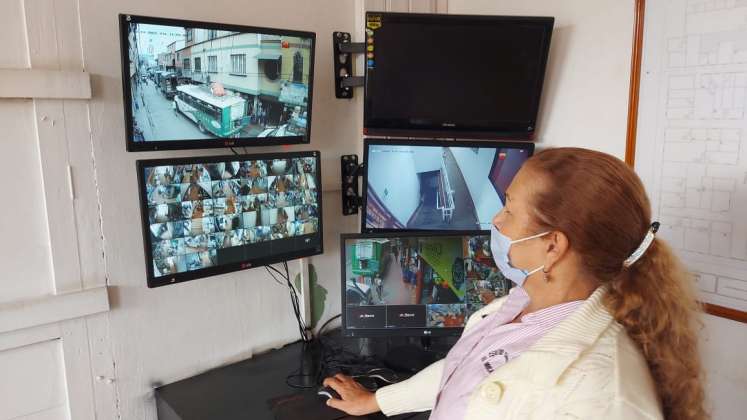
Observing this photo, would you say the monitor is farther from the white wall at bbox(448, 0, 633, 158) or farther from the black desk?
the white wall at bbox(448, 0, 633, 158)

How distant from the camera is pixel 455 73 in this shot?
184 centimetres

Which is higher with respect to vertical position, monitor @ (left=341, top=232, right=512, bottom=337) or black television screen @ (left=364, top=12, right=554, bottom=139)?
black television screen @ (left=364, top=12, right=554, bottom=139)

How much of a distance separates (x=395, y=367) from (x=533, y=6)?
4.54 ft


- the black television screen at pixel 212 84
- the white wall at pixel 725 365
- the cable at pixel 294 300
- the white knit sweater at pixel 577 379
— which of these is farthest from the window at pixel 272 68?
the white wall at pixel 725 365

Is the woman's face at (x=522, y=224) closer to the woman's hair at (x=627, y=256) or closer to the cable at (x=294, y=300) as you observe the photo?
the woman's hair at (x=627, y=256)

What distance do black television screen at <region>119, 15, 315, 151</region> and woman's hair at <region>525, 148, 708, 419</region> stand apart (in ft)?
2.94

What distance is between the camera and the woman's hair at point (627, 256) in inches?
39.2

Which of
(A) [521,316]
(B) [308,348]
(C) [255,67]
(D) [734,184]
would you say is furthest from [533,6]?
(B) [308,348]

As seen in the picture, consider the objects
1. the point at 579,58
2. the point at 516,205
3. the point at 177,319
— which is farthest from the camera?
the point at 579,58

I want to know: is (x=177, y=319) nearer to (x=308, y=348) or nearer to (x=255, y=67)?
(x=308, y=348)

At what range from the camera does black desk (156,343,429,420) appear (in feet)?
5.04

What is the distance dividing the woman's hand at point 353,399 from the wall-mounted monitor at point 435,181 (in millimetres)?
575

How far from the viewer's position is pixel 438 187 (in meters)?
1.95

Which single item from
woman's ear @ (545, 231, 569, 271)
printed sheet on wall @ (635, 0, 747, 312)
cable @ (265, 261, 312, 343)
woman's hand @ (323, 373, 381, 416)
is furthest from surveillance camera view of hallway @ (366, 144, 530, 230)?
woman's ear @ (545, 231, 569, 271)
